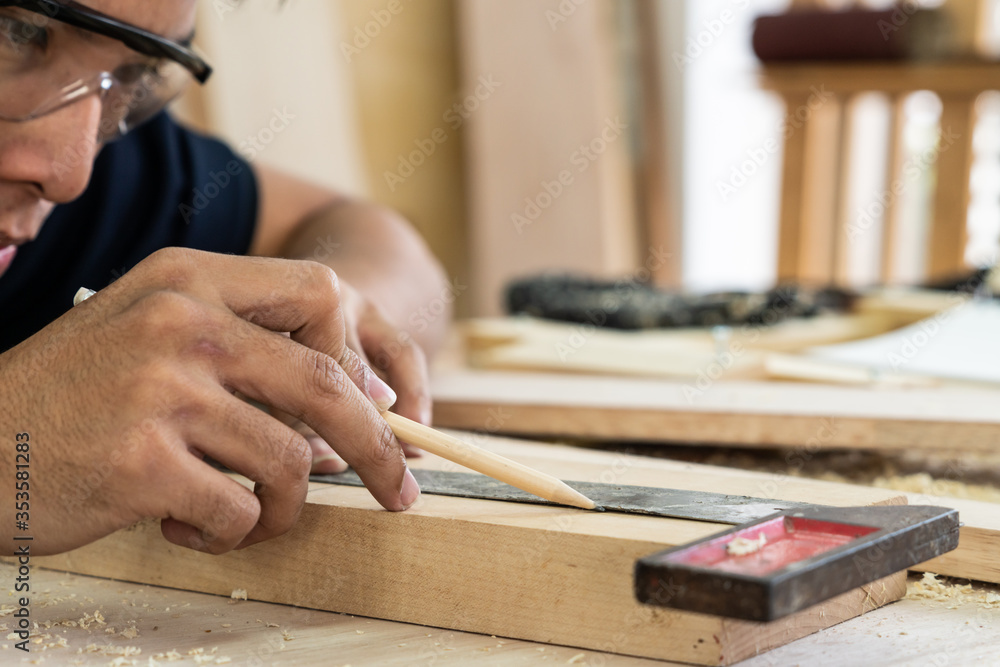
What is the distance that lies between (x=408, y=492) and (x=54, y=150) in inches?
21.7

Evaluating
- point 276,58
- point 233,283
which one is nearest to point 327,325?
point 233,283

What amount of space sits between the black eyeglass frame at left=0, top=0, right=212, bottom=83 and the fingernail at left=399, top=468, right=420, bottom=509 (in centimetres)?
61

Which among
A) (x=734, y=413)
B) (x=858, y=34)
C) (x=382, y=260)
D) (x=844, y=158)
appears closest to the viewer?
(x=734, y=413)

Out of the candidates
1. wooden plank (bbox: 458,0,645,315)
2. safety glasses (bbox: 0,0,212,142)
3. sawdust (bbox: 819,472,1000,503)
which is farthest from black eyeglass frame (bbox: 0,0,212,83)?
wooden plank (bbox: 458,0,645,315)

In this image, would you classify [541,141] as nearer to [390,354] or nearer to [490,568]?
[390,354]

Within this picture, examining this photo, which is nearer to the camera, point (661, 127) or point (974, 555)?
point (974, 555)

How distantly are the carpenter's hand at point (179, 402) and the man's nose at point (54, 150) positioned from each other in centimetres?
32

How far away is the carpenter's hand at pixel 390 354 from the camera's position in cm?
114

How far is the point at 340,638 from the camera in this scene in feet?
2.61

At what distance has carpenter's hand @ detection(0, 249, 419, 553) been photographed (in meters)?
0.74

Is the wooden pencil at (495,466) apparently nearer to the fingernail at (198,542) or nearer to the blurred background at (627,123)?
the fingernail at (198,542)

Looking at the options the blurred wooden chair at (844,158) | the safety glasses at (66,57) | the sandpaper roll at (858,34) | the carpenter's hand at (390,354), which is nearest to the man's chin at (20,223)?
the safety glasses at (66,57)

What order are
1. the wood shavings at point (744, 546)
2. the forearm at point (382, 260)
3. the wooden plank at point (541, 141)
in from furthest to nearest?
the wooden plank at point (541, 141)
the forearm at point (382, 260)
the wood shavings at point (744, 546)

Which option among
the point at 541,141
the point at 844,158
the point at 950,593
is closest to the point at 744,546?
the point at 950,593
